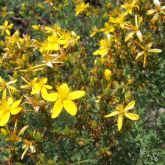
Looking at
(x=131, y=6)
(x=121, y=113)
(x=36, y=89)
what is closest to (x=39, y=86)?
(x=36, y=89)

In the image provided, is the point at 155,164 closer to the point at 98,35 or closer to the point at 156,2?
the point at 156,2

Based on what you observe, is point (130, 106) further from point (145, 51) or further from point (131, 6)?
point (131, 6)

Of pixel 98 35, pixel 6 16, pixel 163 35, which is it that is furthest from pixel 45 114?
pixel 6 16

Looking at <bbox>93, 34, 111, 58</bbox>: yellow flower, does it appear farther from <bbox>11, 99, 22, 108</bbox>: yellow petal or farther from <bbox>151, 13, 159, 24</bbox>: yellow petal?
<bbox>11, 99, 22, 108</bbox>: yellow petal

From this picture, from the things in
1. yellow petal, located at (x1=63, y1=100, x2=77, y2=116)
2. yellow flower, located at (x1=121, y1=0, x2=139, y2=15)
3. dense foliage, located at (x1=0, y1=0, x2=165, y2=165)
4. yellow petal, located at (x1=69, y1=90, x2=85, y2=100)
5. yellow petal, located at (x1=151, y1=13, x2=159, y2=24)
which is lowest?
dense foliage, located at (x1=0, y1=0, x2=165, y2=165)

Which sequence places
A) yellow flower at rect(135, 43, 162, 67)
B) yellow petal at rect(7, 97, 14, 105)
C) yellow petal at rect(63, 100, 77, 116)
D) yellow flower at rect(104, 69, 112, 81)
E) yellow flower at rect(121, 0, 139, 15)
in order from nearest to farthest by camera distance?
yellow petal at rect(63, 100, 77, 116) → yellow petal at rect(7, 97, 14, 105) → yellow flower at rect(104, 69, 112, 81) → yellow flower at rect(135, 43, 162, 67) → yellow flower at rect(121, 0, 139, 15)

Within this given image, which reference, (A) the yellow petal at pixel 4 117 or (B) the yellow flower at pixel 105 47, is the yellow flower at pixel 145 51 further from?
(A) the yellow petal at pixel 4 117

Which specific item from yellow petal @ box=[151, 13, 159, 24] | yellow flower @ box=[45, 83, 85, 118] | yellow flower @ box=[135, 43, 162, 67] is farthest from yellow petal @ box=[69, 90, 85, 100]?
yellow petal @ box=[151, 13, 159, 24]

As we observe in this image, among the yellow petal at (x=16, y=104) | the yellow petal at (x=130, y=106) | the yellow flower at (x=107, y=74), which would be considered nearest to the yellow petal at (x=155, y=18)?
the yellow flower at (x=107, y=74)
